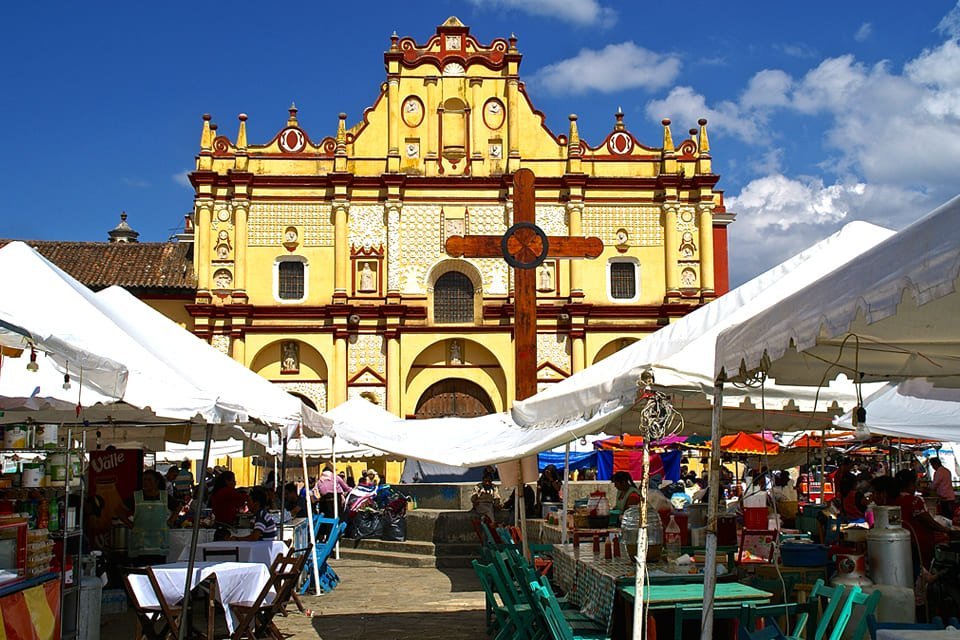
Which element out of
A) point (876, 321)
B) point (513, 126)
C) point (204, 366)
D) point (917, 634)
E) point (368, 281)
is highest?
point (513, 126)

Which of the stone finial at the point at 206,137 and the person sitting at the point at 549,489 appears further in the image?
the stone finial at the point at 206,137

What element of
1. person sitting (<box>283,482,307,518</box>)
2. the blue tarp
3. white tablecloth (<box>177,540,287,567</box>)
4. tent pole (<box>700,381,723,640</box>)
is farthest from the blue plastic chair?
the blue tarp

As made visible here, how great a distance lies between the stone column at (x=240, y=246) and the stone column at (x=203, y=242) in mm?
809

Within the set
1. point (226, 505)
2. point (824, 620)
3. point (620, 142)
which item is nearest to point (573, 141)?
point (620, 142)

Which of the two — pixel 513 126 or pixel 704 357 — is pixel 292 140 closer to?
pixel 513 126

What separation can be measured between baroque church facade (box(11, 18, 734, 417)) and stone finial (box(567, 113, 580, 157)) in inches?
2.8

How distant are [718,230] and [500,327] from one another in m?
10.3

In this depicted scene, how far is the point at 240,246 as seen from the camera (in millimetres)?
32219

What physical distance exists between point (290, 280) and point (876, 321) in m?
29.2

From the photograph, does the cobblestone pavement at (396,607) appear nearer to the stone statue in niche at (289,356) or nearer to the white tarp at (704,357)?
the white tarp at (704,357)

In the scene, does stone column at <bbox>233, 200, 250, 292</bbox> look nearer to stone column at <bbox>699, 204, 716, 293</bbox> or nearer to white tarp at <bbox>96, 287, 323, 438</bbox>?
stone column at <bbox>699, 204, 716, 293</bbox>

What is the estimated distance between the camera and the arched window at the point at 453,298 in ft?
107

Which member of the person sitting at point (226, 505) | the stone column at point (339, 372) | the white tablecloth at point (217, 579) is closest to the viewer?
the white tablecloth at point (217, 579)

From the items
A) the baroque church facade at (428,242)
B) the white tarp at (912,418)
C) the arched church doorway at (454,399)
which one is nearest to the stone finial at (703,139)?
the baroque church facade at (428,242)
